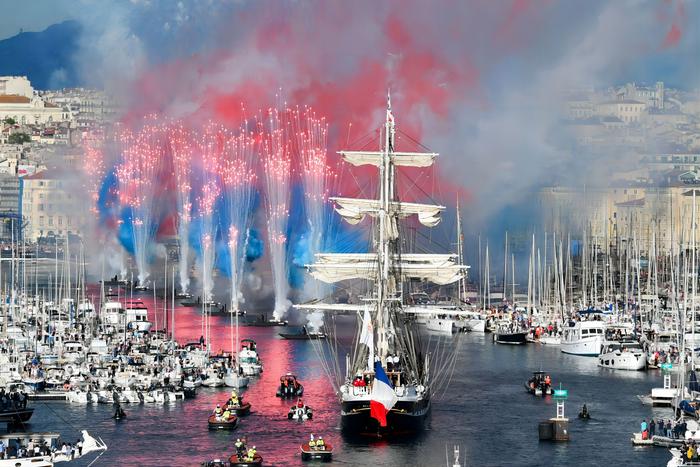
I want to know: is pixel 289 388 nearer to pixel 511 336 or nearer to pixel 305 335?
pixel 305 335

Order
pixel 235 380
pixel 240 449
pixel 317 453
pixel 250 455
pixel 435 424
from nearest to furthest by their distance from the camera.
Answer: pixel 250 455 → pixel 240 449 → pixel 317 453 → pixel 435 424 → pixel 235 380

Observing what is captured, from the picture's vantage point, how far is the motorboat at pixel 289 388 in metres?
89.6

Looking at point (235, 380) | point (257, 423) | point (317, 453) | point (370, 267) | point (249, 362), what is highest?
point (370, 267)

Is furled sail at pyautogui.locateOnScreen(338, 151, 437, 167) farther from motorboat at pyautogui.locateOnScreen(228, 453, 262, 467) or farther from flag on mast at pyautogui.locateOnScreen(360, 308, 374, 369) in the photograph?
motorboat at pyautogui.locateOnScreen(228, 453, 262, 467)

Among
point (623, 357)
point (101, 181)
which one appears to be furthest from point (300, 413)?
point (101, 181)

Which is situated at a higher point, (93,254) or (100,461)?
(93,254)

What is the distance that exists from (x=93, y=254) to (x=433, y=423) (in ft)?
373

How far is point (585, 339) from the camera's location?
116 meters

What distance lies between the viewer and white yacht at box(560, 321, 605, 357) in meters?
115

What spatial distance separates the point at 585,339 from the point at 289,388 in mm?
31584

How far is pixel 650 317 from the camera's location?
126m

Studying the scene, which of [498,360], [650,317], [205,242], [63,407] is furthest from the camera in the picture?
[205,242]

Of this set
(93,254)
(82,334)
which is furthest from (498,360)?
(93,254)

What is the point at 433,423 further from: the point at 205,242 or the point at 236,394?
the point at 205,242
